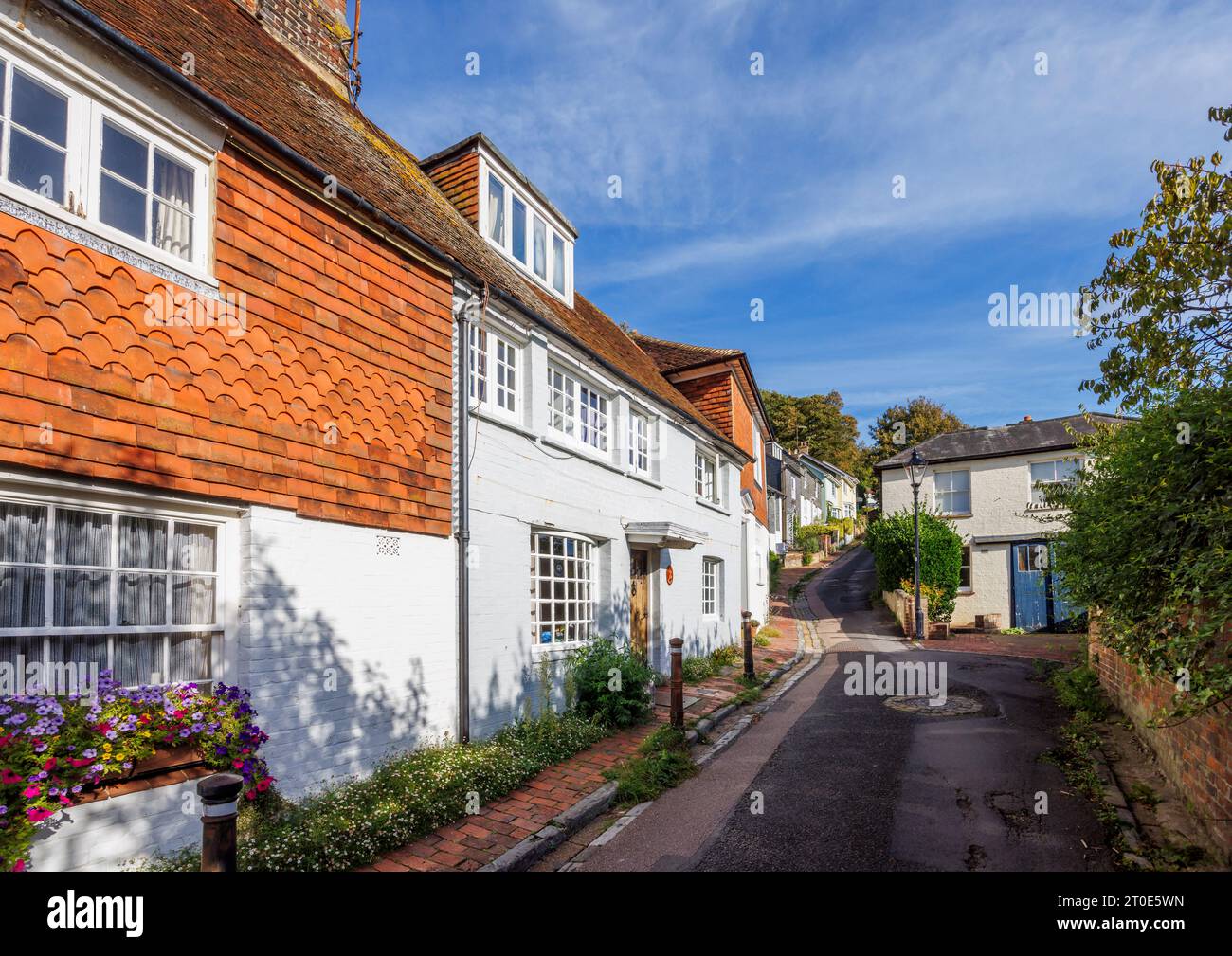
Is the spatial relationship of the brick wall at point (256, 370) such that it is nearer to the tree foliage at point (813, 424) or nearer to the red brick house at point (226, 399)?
the red brick house at point (226, 399)

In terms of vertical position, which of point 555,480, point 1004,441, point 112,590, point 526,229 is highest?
point 526,229

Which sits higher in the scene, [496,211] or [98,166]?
[496,211]

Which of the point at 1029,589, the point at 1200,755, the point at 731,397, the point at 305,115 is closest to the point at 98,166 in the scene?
the point at 305,115

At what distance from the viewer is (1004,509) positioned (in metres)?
23.9

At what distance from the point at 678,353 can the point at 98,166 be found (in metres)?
16.3

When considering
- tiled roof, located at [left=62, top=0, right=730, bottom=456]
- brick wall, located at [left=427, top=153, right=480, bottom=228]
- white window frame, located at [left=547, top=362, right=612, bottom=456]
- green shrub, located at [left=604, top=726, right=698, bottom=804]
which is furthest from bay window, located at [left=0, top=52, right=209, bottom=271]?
green shrub, located at [left=604, top=726, right=698, bottom=804]

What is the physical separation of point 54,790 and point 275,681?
175cm

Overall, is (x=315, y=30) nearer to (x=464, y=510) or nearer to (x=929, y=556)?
(x=464, y=510)

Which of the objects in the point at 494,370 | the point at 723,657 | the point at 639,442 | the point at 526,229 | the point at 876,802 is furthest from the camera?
the point at 723,657

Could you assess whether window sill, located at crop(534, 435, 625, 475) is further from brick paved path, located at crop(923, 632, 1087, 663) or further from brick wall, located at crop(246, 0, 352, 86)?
brick paved path, located at crop(923, 632, 1087, 663)

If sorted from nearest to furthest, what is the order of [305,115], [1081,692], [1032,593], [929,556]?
[305,115] < [1081,692] < [929,556] < [1032,593]

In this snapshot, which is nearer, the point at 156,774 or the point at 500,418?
the point at 156,774

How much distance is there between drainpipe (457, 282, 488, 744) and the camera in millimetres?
7551
